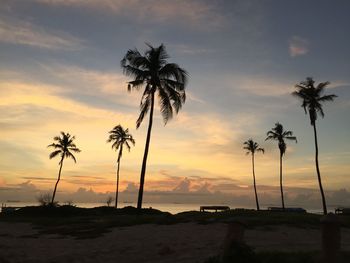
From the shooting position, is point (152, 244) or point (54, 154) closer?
point (152, 244)

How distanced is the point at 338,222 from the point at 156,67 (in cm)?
2778

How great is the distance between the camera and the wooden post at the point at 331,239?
776 cm

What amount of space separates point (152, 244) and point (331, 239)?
10058 mm

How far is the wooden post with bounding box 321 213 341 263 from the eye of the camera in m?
7.76

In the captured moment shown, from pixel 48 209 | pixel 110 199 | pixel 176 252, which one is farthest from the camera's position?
pixel 110 199

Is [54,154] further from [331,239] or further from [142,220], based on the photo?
[331,239]

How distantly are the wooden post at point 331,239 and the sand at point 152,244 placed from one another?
545 centimetres

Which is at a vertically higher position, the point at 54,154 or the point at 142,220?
the point at 54,154

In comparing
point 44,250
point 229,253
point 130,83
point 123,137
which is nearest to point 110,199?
point 123,137

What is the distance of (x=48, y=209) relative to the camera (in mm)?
41562

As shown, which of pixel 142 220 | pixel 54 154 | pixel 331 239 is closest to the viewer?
pixel 331 239

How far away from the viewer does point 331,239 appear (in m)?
7.80

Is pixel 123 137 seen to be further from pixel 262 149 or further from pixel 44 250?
pixel 44 250

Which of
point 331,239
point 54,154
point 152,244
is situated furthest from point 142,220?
point 54,154
